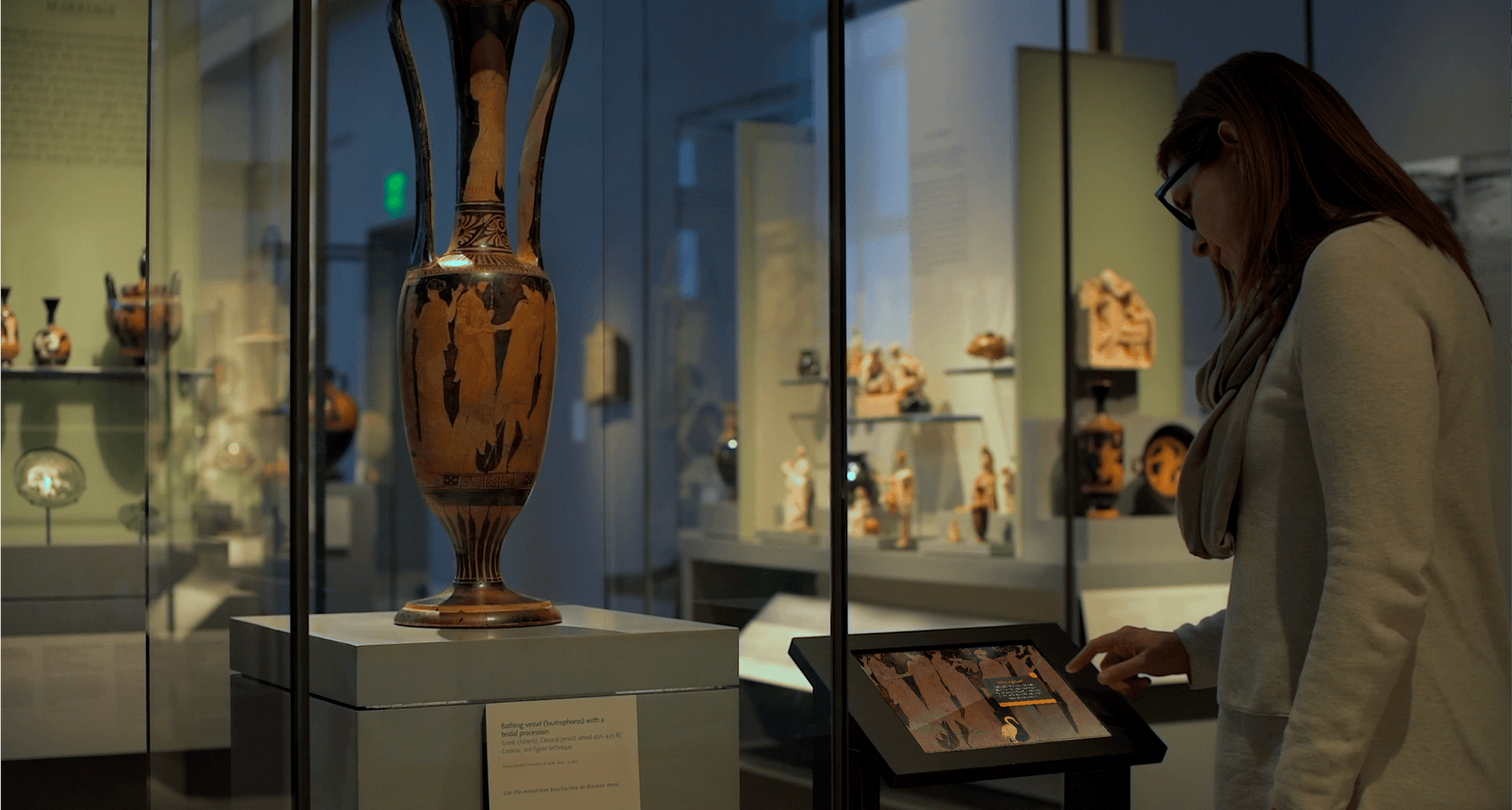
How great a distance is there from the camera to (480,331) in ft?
5.67

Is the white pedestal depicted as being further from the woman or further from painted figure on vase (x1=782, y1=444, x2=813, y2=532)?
the woman

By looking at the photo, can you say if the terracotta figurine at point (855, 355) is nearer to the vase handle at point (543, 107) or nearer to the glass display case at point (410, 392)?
the glass display case at point (410, 392)

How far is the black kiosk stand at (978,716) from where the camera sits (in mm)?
1722

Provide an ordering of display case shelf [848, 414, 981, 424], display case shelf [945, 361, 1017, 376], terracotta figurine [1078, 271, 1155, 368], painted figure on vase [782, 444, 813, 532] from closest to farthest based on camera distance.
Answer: painted figure on vase [782, 444, 813, 532] < terracotta figurine [1078, 271, 1155, 368] < display case shelf [945, 361, 1017, 376] < display case shelf [848, 414, 981, 424]

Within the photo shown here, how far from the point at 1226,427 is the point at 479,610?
3.01ft

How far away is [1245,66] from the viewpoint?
1673mm

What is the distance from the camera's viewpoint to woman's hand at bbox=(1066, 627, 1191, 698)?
1.84 meters

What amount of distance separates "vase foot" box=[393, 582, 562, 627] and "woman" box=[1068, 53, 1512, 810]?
80cm

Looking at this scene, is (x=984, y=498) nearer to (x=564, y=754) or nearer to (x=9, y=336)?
(x=9, y=336)

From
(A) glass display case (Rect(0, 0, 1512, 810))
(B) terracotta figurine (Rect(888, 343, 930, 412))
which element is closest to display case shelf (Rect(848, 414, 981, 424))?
(B) terracotta figurine (Rect(888, 343, 930, 412))

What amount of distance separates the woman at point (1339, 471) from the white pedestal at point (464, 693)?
0.61 m

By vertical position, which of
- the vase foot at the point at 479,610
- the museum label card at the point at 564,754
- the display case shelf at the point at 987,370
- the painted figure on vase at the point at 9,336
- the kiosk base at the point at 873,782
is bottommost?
the kiosk base at the point at 873,782

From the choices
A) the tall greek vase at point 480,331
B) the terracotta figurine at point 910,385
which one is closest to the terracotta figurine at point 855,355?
the terracotta figurine at point 910,385

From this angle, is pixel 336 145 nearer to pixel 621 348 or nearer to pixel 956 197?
pixel 621 348
